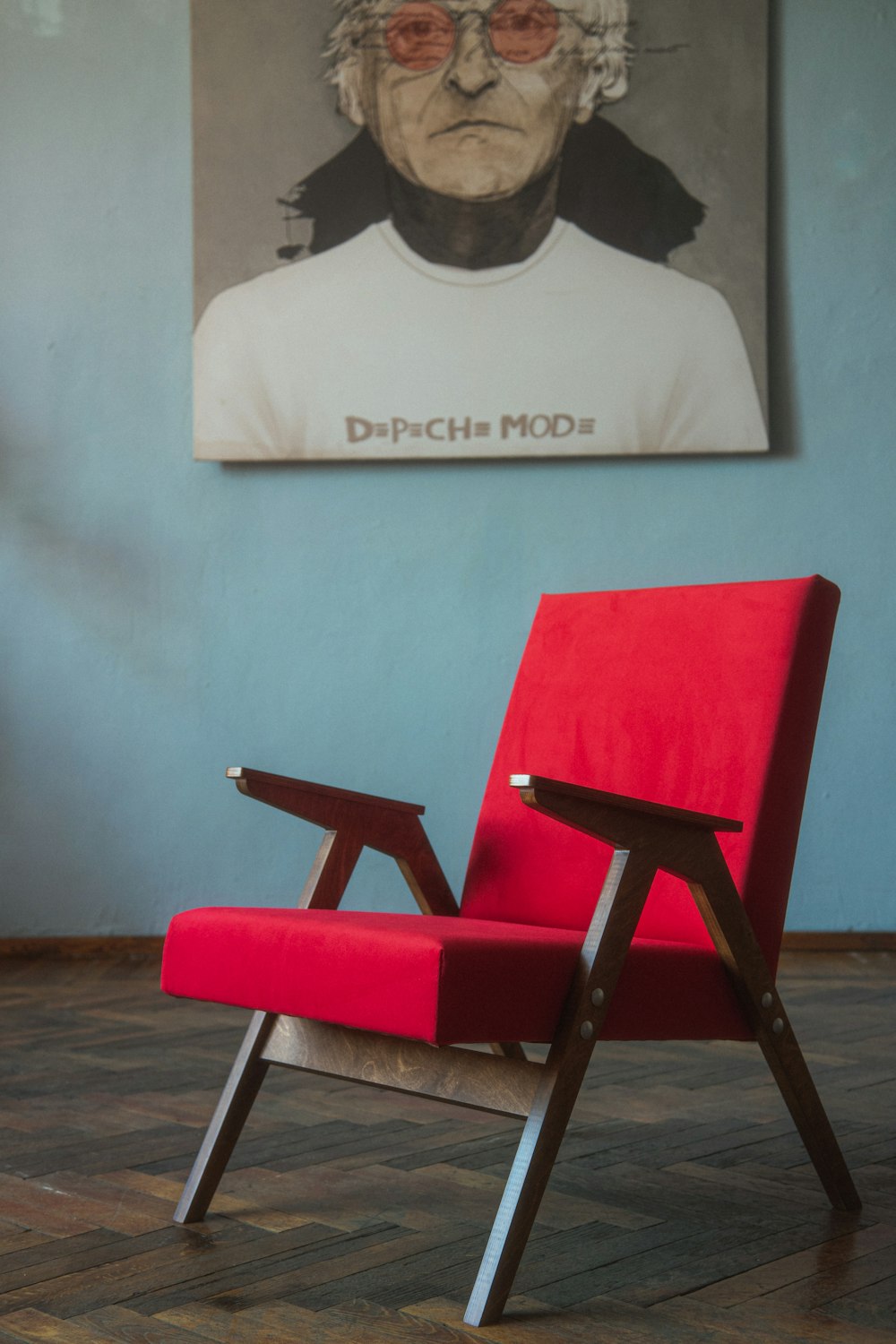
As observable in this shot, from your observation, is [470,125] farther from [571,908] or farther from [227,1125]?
[227,1125]

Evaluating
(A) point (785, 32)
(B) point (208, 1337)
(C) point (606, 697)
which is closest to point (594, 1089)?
(C) point (606, 697)

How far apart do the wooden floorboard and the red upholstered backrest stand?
1.38 ft

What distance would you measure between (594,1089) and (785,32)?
3413 millimetres

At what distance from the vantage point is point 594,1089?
278 cm

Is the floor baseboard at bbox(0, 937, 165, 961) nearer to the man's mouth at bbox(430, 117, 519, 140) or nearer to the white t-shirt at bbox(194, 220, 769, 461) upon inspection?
the white t-shirt at bbox(194, 220, 769, 461)

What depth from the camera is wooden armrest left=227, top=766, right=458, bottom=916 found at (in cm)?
203

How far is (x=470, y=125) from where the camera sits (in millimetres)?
4324

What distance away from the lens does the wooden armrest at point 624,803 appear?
62.1 inches

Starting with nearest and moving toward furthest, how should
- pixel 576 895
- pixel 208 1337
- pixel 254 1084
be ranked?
pixel 208 1337 → pixel 254 1084 → pixel 576 895

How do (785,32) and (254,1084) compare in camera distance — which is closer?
(254,1084)

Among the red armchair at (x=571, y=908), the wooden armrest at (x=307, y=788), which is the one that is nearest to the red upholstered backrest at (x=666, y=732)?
the red armchair at (x=571, y=908)

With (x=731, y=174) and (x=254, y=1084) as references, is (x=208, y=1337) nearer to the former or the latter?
(x=254, y=1084)

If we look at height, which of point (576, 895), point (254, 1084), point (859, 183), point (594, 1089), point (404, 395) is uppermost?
point (859, 183)

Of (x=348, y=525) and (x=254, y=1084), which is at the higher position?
(x=348, y=525)
